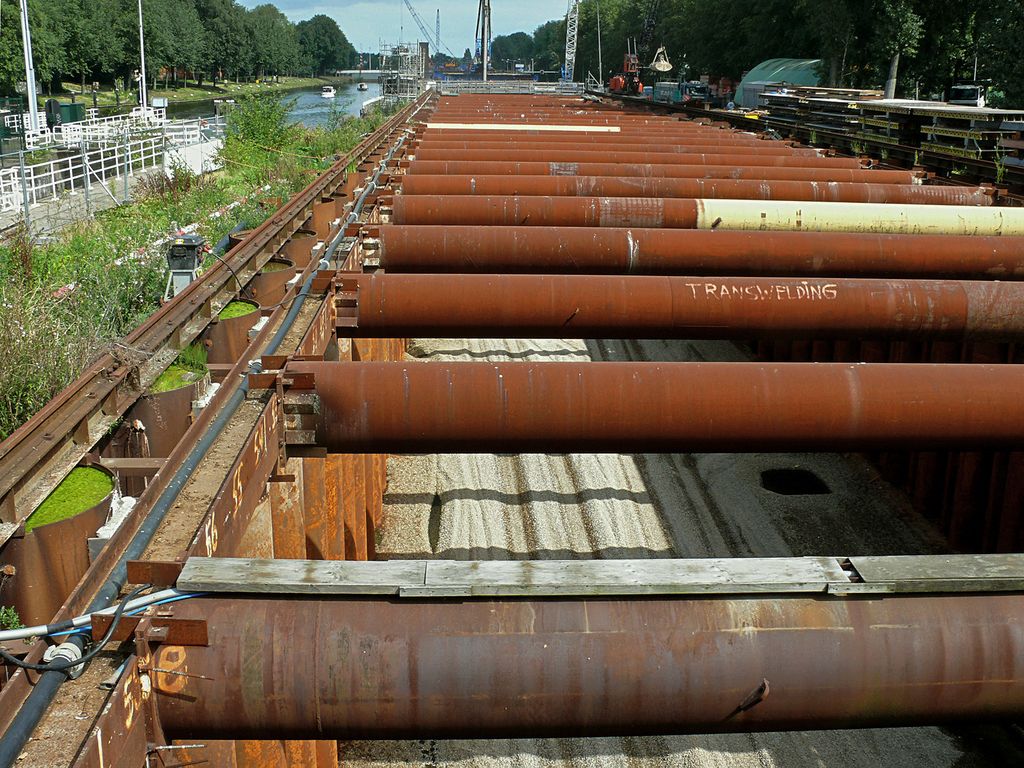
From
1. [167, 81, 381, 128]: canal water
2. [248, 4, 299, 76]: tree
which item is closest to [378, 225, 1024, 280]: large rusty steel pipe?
[167, 81, 381, 128]: canal water

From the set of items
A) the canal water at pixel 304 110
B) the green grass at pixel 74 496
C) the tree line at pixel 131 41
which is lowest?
the green grass at pixel 74 496

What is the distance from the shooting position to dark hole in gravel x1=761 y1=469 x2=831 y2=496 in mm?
12305

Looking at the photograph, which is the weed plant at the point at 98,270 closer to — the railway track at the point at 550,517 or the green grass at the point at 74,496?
the railway track at the point at 550,517

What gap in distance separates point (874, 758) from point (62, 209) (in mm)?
21771

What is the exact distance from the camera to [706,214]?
10320 mm

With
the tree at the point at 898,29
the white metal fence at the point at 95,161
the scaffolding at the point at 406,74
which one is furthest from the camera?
the scaffolding at the point at 406,74

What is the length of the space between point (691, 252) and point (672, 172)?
544 centimetres

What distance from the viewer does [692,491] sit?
12094 mm

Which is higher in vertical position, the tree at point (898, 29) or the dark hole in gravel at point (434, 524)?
the tree at point (898, 29)

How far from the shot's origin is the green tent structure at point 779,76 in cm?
5119

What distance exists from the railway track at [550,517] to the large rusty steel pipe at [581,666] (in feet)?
0.03

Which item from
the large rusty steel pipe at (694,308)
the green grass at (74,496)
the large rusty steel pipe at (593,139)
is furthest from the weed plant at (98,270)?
the large rusty steel pipe at (593,139)

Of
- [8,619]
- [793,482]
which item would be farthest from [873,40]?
[8,619]

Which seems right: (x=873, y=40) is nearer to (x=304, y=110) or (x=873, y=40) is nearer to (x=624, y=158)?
(x=624, y=158)
